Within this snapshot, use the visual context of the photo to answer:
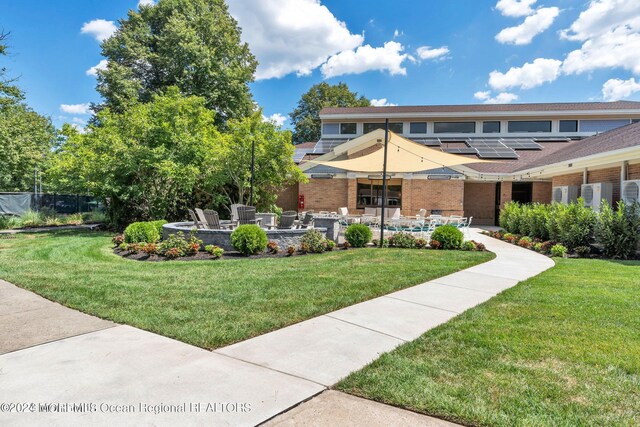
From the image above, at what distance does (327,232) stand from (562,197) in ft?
33.4

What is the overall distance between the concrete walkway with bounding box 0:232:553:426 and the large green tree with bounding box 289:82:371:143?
1729 inches

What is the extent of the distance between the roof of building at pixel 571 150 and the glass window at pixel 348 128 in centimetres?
1045

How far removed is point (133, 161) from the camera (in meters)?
14.6

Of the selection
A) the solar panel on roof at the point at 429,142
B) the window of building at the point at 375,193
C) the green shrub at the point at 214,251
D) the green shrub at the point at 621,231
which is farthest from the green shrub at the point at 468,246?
the solar panel on roof at the point at 429,142

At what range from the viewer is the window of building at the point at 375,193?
71.4 ft

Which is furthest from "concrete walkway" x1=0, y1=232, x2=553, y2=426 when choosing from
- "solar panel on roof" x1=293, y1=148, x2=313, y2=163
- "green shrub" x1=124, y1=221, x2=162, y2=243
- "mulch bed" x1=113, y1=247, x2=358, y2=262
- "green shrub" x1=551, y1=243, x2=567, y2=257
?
"solar panel on roof" x1=293, y1=148, x2=313, y2=163

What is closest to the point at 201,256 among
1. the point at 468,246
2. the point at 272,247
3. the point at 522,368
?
the point at 272,247

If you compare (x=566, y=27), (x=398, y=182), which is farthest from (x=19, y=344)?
(x=566, y=27)

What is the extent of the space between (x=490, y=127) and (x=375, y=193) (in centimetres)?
1246

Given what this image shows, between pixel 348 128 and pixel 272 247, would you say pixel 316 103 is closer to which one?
pixel 348 128

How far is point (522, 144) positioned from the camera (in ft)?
81.3

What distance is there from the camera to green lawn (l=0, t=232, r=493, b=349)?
4.63 metres

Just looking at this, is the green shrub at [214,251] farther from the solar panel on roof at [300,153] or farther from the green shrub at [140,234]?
the solar panel on roof at [300,153]

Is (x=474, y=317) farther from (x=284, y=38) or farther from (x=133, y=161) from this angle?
(x=284, y=38)
